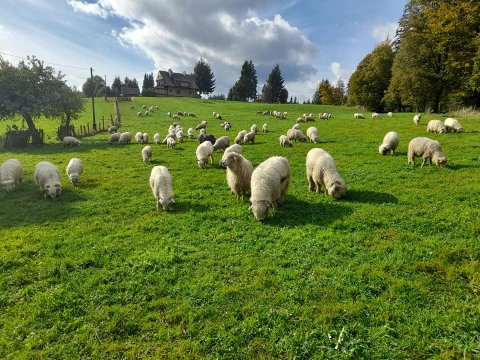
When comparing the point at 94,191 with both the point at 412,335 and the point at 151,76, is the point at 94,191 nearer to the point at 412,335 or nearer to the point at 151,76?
the point at 412,335

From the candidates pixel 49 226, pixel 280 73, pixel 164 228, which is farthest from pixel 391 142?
pixel 280 73

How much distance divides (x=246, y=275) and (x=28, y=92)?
3772cm

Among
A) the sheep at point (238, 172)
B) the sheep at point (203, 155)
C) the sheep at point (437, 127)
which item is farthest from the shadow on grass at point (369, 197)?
the sheep at point (437, 127)

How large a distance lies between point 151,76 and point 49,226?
15715 centimetres

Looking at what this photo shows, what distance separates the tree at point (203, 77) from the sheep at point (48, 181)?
119665 mm

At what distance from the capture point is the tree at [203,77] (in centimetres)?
12962

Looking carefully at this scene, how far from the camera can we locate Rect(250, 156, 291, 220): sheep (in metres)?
10.6

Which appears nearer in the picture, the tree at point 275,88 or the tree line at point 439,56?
the tree line at point 439,56

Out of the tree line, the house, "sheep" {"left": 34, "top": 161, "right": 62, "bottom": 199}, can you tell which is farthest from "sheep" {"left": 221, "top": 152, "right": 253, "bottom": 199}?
the house

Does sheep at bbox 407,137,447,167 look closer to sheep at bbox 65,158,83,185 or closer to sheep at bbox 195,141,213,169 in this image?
sheep at bbox 195,141,213,169

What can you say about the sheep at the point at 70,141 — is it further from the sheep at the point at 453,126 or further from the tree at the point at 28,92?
the sheep at the point at 453,126

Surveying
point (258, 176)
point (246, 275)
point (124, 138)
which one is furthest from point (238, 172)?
point (124, 138)

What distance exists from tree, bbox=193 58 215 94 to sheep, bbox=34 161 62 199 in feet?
393

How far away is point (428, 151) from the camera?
1627cm
